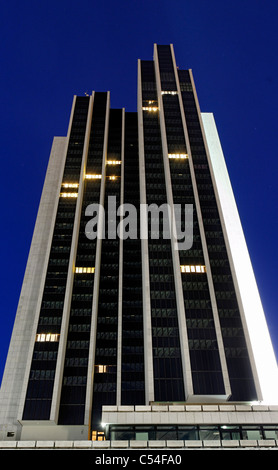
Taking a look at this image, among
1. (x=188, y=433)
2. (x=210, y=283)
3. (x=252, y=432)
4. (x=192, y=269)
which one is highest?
(x=192, y=269)

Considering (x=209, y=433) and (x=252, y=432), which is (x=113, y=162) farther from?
(x=252, y=432)

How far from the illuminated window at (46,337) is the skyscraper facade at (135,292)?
232 millimetres

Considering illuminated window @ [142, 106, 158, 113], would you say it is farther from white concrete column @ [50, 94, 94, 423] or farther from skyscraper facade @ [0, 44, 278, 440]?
white concrete column @ [50, 94, 94, 423]

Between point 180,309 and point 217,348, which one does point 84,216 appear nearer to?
point 180,309

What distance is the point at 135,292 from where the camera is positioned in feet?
330

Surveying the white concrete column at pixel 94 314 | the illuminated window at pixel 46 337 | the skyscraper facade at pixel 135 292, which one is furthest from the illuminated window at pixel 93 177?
the illuminated window at pixel 46 337

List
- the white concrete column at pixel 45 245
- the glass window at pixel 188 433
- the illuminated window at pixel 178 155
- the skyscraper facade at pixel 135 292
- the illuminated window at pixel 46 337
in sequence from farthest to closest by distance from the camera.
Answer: the illuminated window at pixel 178 155, the white concrete column at pixel 45 245, the illuminated window at pixel 46 337, the skyscraper facade at pixel 135 292, the glass window at pixel 188 433

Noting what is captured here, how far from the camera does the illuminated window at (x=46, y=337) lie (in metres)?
84.0

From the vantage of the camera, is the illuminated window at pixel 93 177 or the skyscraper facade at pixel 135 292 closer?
the skyscraper facade at pixel 135 292

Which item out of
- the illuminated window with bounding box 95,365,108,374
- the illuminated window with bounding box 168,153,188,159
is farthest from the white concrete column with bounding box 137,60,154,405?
the illuminated window with bounding box 95,365,108,374

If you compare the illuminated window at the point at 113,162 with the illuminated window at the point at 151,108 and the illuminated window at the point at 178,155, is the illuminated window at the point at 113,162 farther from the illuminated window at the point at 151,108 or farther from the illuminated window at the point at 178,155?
the illuminated window at the point at 178,155

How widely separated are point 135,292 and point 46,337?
27065mm

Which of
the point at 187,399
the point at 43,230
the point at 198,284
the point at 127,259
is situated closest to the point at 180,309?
the point at 198,284

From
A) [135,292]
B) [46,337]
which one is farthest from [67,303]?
[135,292]
